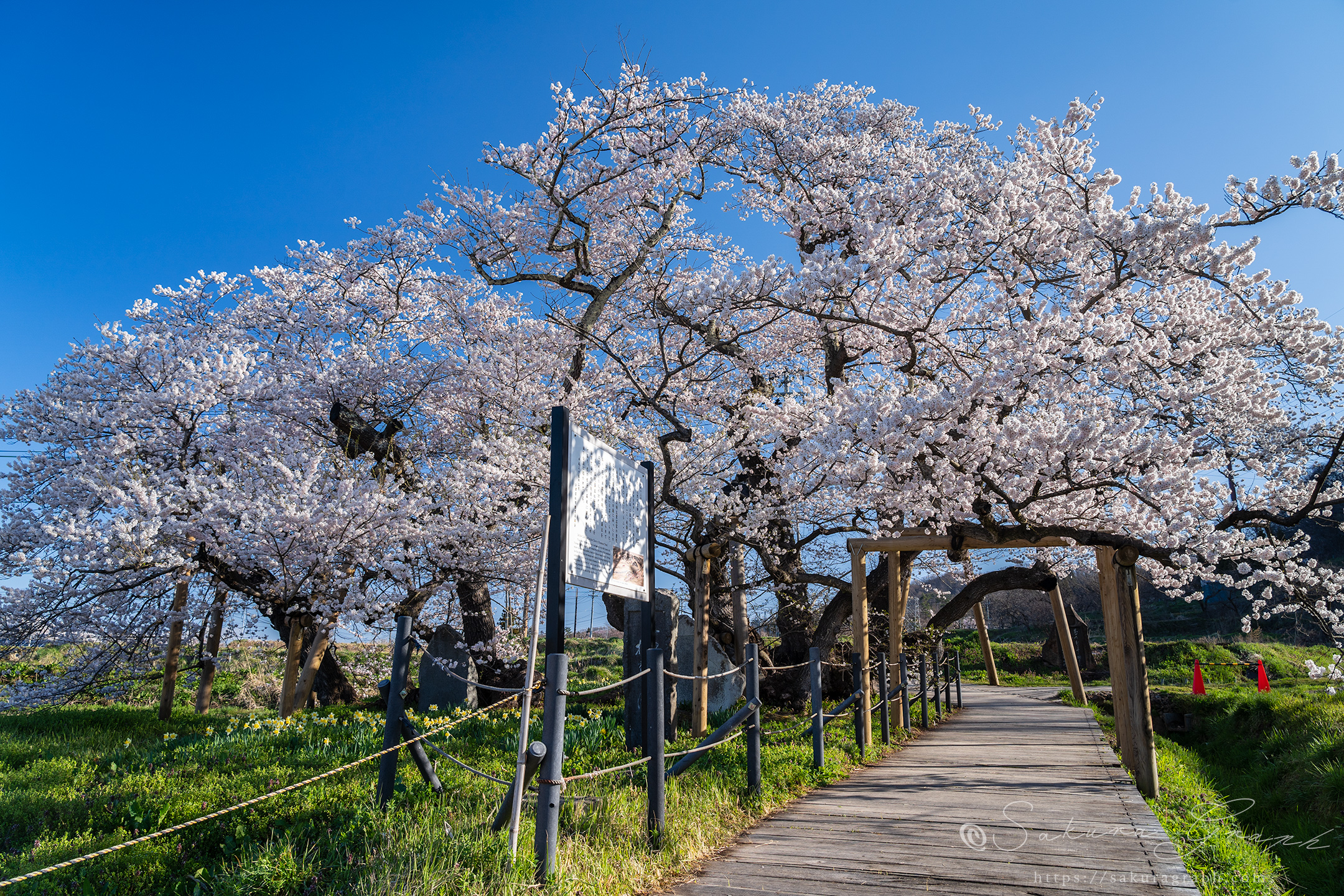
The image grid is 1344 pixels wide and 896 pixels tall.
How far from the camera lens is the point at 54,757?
6676 millimetres

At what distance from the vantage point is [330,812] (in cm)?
421

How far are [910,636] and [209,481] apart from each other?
35.8 feet

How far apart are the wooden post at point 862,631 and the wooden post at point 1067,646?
6998 millimetres

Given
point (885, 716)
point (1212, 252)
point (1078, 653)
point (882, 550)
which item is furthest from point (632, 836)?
point (1078, 653)

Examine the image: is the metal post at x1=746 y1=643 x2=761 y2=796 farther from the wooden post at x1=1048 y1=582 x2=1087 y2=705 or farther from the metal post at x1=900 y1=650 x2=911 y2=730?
the wooden post at x1=1048 y1=582 x2=1087 y2=705

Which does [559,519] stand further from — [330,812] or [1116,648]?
[1116,648]

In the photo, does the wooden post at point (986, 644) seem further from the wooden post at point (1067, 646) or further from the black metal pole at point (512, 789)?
the black metal pole at point (512, 789)

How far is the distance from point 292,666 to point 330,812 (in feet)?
18.4

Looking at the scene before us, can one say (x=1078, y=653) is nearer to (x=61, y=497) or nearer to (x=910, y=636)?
(x=910, y=636)

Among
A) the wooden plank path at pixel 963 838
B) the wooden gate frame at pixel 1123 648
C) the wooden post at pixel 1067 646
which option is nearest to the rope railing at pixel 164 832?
the wooden plank path at pixel 963 838

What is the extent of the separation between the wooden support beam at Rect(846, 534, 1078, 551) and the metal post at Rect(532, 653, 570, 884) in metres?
6.03

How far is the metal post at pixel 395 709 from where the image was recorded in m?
4.36

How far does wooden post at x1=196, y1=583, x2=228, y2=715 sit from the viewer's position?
33.6 feet

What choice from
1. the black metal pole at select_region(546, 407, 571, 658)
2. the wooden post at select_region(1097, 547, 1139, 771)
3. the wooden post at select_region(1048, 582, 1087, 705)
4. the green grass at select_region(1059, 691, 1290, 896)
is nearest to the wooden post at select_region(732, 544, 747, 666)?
the wooden post at select_region(1097, 547, 1139, 771)
